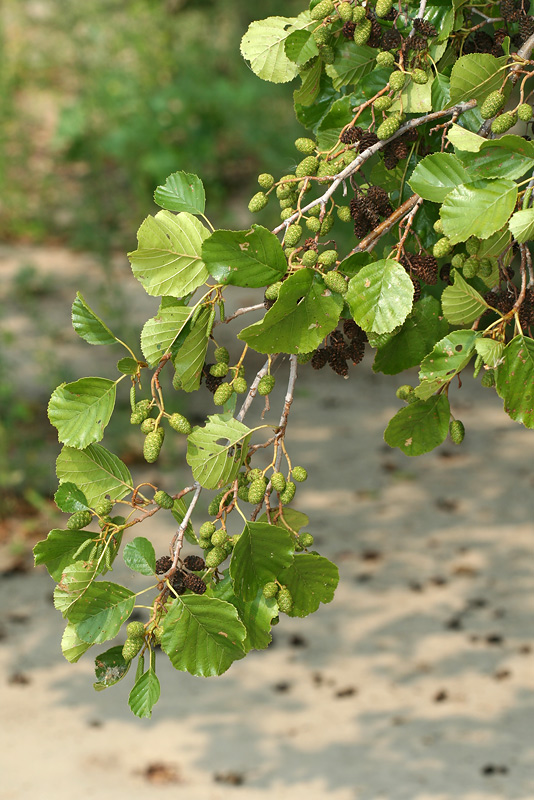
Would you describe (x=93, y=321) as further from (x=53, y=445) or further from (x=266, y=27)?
(x=53, y=445)

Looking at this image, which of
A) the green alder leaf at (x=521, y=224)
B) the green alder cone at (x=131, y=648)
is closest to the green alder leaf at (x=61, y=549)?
the green alder cone at (x=131, y=648)

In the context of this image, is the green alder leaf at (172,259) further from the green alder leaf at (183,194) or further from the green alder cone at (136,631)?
the green alder cone at (136,631)

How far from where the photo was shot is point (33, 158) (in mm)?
7789

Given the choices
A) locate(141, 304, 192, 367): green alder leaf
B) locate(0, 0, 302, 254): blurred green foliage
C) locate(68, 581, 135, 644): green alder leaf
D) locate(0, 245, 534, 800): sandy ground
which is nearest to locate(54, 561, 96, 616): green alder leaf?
locate(68, 581, 135, 644): green alder leaf

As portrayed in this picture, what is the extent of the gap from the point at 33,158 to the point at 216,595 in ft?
24.4

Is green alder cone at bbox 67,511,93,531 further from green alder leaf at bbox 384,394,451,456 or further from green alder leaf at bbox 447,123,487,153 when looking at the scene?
green alder leaf at bbox 447,123,487,153

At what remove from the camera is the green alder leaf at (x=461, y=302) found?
3.20ft

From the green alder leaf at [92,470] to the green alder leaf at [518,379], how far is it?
0.42 metres

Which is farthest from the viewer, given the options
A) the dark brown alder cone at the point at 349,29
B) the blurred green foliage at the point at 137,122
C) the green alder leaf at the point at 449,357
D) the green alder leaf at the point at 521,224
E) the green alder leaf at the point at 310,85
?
the blurred green foliage at the point at 137,122

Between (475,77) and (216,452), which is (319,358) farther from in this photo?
(475,77)

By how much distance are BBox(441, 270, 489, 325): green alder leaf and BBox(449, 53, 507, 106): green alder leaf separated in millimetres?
196

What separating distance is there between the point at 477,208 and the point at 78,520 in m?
0.53

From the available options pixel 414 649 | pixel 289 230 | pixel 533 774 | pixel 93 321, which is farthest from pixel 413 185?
pixel 414 649

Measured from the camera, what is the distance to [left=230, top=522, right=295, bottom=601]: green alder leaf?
946 millimetres
